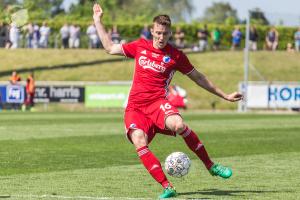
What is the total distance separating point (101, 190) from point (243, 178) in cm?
278

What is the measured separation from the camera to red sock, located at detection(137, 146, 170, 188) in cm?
1186

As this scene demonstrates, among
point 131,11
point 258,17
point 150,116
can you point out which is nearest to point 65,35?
point 258,17

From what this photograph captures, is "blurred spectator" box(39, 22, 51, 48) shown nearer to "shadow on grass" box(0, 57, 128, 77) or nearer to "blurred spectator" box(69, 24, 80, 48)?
"blurred spectator" box(69, 24, 80, 48)

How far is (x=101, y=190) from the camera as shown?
12.6 metres

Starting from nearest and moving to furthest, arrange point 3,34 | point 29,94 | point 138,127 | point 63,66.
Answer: point 138,127, point 29,94, point 63,66, point 3,34

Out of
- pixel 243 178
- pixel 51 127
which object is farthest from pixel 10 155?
pixel 51 127

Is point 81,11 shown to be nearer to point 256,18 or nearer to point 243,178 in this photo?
point 256,18

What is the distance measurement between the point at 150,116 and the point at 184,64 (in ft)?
2.76

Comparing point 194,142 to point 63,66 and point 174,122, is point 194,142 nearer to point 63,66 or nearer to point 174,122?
point 174,122

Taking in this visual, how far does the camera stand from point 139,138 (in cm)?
1216

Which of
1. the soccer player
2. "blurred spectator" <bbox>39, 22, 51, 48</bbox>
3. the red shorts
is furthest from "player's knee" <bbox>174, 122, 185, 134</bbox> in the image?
"blurred spectator" <bbox>39, 22, 51, 48</bbox>

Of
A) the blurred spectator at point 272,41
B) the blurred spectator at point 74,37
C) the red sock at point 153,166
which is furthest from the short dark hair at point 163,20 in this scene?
the blurred spectator at point 272,41

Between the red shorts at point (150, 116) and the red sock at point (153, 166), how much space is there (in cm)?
33

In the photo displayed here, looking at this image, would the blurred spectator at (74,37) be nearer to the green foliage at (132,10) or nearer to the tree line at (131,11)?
the tree line at (131,11)
